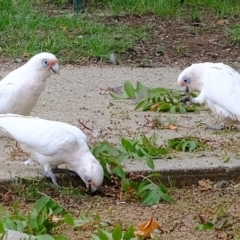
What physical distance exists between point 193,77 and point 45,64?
1.28 meters

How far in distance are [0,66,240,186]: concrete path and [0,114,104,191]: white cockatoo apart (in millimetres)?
155

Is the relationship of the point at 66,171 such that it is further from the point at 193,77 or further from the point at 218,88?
the point at 193,77

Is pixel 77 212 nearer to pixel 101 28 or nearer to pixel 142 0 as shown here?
pixel 101 28

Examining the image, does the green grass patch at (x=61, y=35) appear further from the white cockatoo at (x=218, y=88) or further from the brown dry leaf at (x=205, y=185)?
the brown dry leaf at (x=205, y=185)

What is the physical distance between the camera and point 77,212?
3604 millimetres

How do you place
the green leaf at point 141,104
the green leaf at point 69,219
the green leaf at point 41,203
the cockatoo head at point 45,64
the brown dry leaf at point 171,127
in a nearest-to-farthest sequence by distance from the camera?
1. the green leaf at point 69,219
2. the green leaf at point 41,203
3. the cockatoo head at point 45,64
4. the brown dry leaf at point 171,127
5. the green leaf at point 141,104

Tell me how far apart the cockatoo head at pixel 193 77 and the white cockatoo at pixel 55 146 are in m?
1.61

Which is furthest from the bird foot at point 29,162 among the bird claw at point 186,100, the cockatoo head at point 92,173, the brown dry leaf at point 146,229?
the bird claw at point 186,100

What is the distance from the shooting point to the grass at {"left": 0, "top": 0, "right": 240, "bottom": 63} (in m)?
7.16

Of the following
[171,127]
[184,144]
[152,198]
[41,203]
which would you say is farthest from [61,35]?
[41,203]

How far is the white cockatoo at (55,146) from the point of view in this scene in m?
3.71

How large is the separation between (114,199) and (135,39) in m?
4.02

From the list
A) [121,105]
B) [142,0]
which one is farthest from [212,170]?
[142,0]

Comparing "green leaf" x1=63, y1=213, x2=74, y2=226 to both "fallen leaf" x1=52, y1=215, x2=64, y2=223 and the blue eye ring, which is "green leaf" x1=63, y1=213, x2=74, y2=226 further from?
the blue eye ring
